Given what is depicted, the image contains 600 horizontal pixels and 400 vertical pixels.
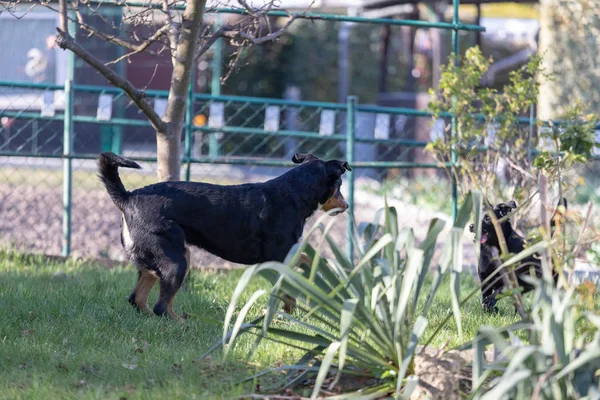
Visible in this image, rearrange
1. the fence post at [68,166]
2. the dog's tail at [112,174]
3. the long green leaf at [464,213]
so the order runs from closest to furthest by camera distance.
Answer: the long green leaf at [464,213], the dog's tail at [112,174], the fence post at [68,166]

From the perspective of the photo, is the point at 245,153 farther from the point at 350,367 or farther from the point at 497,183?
the point at 350,367

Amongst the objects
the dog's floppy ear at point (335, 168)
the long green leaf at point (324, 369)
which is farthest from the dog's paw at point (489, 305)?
the long green leaf at point (324, 369)

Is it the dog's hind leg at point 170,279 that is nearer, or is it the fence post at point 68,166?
the dog's hind leg at point 170,279

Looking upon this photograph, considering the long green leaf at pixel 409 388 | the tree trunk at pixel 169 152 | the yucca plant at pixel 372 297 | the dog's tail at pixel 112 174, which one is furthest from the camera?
the tree trunk at pixel 169 152

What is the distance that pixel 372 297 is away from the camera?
138 inches

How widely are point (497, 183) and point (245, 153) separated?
11.0m

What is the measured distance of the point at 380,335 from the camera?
3512 mm

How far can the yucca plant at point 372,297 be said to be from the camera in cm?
326

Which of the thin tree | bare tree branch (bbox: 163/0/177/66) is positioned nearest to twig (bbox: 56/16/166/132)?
the thin tree

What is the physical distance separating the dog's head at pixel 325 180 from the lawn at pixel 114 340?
2.80 feet

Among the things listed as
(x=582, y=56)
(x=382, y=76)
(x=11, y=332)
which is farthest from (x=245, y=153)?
(x=11, y=332)

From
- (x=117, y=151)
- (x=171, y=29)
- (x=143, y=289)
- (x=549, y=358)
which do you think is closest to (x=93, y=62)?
(x=171, y=29)

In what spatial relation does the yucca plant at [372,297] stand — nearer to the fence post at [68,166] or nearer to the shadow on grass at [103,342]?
the shadow on grass at [103,342]

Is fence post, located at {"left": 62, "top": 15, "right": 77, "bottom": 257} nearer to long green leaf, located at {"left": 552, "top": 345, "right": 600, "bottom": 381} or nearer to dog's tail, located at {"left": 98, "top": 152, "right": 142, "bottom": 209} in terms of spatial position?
dog's tail, located at {"left": 98, "top": 152, "right": 142, "bottom": 209}
